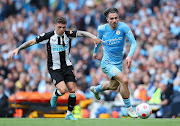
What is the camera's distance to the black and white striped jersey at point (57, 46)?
30.8ft

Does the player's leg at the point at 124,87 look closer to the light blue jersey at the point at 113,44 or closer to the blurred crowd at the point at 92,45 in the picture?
the light blue jersey at the point at 113,44

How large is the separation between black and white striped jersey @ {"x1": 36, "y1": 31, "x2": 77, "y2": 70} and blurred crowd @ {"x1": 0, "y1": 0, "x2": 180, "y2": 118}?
4.47 m

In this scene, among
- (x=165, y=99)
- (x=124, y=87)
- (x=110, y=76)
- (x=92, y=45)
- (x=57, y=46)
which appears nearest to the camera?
(x=124, y=87)

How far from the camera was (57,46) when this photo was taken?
9.44m

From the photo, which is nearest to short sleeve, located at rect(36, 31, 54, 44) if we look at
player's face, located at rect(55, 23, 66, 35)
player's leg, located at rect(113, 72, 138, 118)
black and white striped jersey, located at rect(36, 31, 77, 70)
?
black and white striped jersey, located at rect(36, 31, 77, 70)

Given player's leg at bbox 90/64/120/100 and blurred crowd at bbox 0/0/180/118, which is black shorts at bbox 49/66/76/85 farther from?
blurred crowd at bbox 0/0/180/118

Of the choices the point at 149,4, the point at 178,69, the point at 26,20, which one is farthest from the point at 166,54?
the point at 26,20

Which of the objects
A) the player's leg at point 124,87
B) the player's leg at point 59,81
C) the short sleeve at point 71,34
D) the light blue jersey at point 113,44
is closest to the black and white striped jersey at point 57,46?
the short sleeve at point 71,34

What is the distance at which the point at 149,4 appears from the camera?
64.0 ft

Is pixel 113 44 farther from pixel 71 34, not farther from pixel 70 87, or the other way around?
pixel 70 87

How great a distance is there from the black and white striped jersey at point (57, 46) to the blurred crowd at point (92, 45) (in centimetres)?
447

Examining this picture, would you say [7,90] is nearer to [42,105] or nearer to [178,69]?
[42,105]

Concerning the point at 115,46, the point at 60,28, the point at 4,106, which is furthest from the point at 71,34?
the point at 4,106

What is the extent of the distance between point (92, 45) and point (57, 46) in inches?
372
